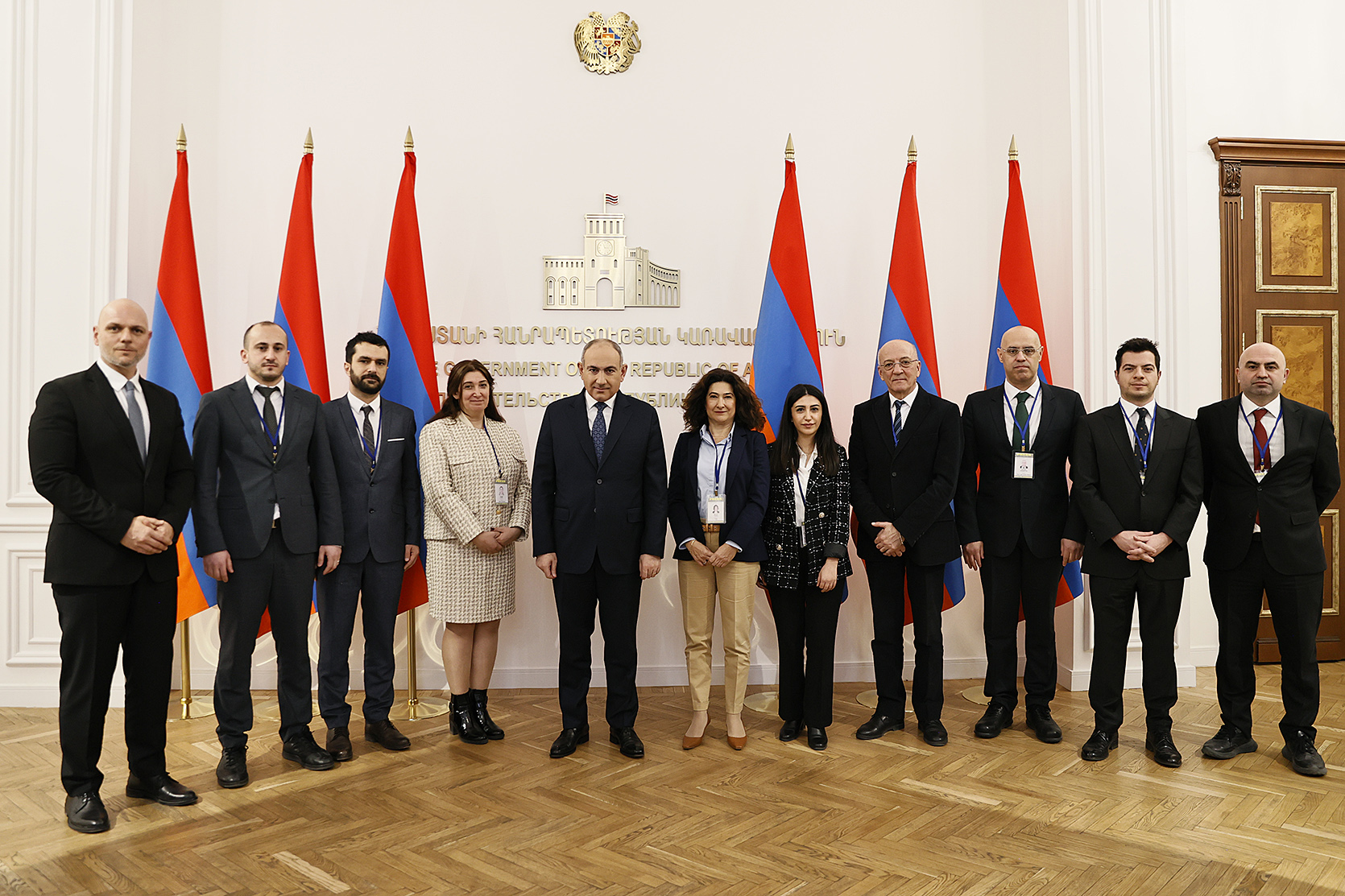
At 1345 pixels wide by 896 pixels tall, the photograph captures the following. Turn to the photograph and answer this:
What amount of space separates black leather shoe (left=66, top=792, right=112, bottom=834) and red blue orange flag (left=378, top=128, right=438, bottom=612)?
4.86 feet

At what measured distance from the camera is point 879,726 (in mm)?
3492

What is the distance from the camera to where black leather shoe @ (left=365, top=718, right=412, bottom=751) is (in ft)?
11.0

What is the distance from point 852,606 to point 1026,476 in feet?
4.75

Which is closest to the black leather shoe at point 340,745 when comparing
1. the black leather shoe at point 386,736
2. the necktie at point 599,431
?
the black leather shoe at point 386,736

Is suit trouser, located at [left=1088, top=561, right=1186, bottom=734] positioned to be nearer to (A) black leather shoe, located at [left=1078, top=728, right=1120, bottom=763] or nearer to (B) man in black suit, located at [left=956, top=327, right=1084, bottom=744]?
(A) black leather shoe, located at [left=1078, top=728, right=1120, bottom=763]

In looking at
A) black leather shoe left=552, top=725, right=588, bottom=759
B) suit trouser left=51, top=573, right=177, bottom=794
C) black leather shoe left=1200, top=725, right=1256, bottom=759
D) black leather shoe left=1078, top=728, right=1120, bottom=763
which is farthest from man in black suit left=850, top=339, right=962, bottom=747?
suit trouser left=51, top=573, right=177, bottom=794

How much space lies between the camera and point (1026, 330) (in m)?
3.50

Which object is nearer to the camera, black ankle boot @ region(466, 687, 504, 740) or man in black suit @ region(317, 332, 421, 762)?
man in black suit @ region(317, 332, 421, 762)

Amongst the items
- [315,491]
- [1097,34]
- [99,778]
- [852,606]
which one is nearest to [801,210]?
[1097,34]

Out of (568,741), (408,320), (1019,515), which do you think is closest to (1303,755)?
(1019,515)

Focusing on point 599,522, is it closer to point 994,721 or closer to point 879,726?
point 879,726

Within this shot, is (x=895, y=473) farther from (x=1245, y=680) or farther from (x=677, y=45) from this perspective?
(x=677, y=45)

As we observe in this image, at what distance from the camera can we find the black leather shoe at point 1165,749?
10.2ft

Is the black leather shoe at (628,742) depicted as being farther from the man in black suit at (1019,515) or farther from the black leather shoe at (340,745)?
the man in black suit at (1019,515)
